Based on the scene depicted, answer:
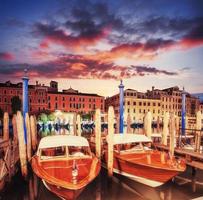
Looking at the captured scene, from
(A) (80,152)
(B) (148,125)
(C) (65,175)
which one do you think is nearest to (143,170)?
(A) (80,152)

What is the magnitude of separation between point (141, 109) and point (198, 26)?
32.6 m

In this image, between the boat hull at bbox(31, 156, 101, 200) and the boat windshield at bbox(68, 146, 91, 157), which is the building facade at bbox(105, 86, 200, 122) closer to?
the boat windshield at bbox(68, 146, 91, 157)

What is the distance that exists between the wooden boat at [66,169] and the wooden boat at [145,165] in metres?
1.22

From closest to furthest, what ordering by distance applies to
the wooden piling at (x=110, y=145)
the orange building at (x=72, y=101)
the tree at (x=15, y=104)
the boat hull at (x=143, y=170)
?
the boat hull at (x=143, y=170) → the wooden piling at (x=110, y=145) → the tree at (x=15, y=104) → the orange building at (x=72, y=101)

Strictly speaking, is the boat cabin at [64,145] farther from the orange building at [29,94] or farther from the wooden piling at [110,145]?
the orange building at [29,94]

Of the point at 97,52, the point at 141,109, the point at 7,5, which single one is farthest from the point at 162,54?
the point at 141,109

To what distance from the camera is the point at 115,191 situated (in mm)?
7480

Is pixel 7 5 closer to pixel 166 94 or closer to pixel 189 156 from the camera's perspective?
pixel 189 156

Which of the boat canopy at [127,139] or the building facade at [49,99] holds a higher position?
the building facade at [49,99]

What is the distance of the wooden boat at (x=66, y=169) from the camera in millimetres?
5602

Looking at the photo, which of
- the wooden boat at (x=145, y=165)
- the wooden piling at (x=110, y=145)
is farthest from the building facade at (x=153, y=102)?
the wooden piling at (x=110, y=145)

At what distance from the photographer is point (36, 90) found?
50594mm

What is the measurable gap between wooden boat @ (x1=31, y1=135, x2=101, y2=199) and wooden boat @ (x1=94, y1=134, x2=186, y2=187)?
1216 millimetres

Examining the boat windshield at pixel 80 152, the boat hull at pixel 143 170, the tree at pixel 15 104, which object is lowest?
the boat hull at pixel 143 170
